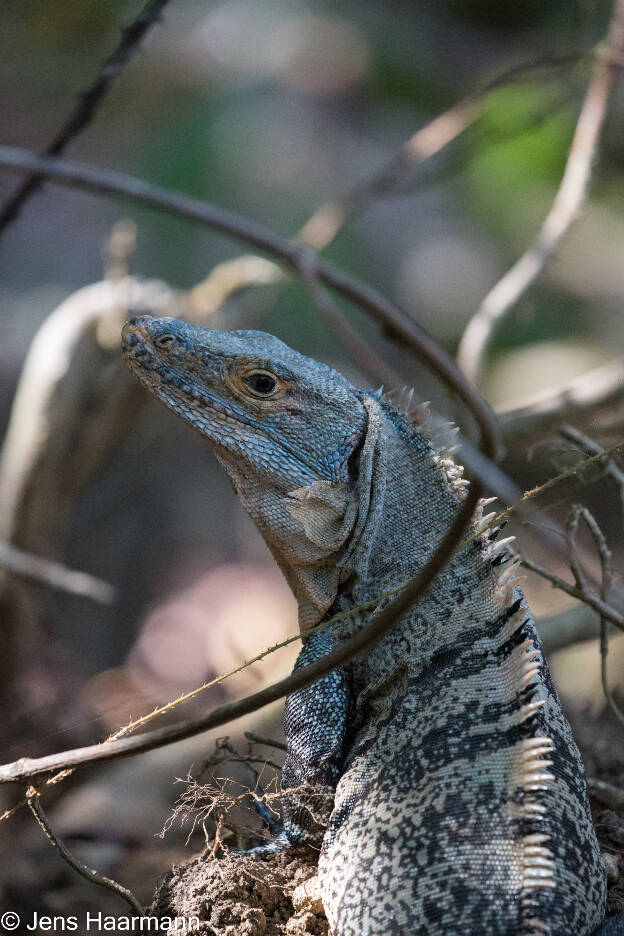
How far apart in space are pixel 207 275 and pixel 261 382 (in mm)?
9522

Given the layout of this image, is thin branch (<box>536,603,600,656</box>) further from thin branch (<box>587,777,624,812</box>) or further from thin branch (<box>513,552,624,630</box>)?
thin branch (<box>513,552,624,630</box>)

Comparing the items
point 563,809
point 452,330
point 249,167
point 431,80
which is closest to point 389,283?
point 452,330

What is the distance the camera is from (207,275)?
40.1 feet

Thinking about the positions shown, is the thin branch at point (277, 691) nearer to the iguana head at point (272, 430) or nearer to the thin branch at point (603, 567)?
the iguana head at point (272, 430)

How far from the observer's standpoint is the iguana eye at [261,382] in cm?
310

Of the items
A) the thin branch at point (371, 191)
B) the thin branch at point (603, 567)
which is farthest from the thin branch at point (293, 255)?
the thin branch at point (371, 191)

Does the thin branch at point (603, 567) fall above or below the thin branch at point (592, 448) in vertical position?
below

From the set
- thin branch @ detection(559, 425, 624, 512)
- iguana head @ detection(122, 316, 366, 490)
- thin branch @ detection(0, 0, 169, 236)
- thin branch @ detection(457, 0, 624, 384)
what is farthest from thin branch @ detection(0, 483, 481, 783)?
thin branch @ detection(457, 0, 624, 384)

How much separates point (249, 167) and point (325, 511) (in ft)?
35.2

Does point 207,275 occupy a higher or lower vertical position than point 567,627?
higher

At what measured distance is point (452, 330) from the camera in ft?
37.1

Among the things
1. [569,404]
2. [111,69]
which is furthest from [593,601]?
[111,69]

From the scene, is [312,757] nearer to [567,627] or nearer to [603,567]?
[603,567]

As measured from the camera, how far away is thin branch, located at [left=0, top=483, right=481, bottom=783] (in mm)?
1567
